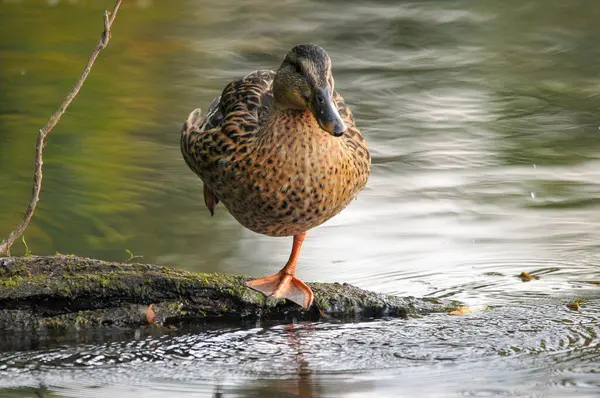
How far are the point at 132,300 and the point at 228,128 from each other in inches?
34.9

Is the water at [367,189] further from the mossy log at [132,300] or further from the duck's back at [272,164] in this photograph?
the duck's back at [272,164]

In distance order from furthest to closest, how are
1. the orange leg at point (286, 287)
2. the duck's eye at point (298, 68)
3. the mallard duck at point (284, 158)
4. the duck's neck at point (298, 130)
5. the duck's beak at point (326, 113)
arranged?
the orange leg at point (286, 287)
the duck's neck at point (298, 130)
the mallard duck at point (284, 158)
the duck's eye at point (298, 68)
the duck's beak at point (326, 113)

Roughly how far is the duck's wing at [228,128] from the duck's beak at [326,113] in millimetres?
577

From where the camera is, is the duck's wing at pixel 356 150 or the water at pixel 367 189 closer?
the water at pixel 367 189

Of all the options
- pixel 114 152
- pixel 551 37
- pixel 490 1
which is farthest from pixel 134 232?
pixel 490 1

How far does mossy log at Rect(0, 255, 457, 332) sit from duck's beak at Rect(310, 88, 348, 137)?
1021 millimetres

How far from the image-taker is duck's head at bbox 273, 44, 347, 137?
4555 millimetres

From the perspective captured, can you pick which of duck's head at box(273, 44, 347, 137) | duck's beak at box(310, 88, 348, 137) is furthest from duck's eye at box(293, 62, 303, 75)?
duck's beak at box(310, 88, 348, 137)

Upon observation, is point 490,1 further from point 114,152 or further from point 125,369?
point 125,369

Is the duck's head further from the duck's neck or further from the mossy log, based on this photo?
the mossy log

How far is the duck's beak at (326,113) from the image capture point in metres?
4.52

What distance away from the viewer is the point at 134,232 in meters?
6.80

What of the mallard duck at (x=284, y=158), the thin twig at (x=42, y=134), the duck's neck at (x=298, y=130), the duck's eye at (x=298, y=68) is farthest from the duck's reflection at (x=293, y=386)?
the thin twig at (x=42, y=134)

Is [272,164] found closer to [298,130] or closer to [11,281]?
[298,130]
